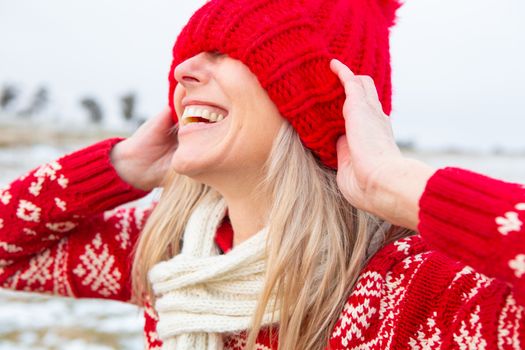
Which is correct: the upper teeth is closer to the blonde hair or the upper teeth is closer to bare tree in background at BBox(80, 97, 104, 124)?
the blonde hair

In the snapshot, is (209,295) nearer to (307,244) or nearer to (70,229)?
(307,244)

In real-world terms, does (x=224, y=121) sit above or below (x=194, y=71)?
below

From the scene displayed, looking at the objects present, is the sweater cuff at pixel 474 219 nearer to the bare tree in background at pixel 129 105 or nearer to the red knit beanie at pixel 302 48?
the red knit beanie at pixel 302 48

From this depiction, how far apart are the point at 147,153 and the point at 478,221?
133 cm

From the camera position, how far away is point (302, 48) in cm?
172

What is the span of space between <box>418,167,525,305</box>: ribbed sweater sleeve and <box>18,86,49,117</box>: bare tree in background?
22.6m

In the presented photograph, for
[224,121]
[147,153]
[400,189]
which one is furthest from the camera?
[147,153]

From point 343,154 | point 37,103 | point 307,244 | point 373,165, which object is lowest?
point 307,244

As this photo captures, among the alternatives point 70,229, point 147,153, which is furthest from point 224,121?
point 70,229

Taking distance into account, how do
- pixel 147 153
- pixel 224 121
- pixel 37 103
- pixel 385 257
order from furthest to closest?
pixel 37 103 < pixel 147 153 < pixel 224 121 < pixel 385 257

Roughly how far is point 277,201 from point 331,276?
0.85 feet

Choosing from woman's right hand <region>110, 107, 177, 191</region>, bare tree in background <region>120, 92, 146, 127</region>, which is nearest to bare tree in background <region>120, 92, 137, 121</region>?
bare tree in background <region>120, 92, 146, 127</region>

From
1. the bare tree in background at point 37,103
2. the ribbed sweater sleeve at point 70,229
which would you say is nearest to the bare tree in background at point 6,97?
the bare tree in background at point 37,103

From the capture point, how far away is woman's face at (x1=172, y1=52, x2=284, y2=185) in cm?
176
